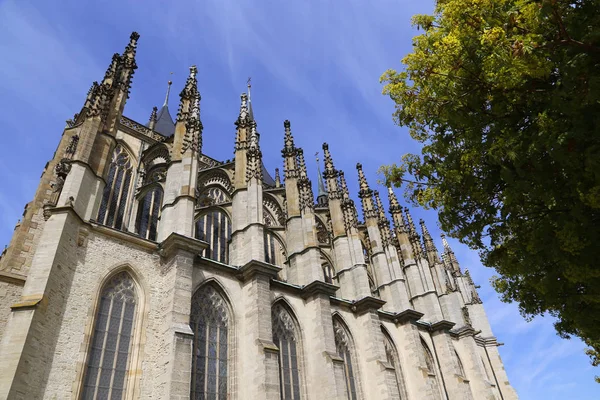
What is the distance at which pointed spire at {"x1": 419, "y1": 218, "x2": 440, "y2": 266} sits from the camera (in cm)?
2644

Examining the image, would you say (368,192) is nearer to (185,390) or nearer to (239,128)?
(239,128)

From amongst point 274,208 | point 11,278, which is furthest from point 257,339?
point 274,208

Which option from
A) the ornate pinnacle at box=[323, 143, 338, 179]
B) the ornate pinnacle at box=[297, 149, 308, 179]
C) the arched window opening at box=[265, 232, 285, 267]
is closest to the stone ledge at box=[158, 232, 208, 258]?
the arched window opening at box=[265, 232, 285, 267]

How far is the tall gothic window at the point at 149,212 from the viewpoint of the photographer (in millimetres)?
20078

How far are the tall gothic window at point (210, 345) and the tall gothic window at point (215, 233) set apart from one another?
5226mm

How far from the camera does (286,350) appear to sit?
1497 centimetres

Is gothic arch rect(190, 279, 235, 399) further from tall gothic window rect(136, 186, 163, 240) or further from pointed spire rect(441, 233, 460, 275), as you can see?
pointed spire rect(441, 233, 460, 275)

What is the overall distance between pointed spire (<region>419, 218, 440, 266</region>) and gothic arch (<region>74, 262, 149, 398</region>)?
1891 centimetres

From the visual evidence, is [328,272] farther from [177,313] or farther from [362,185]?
[177,313]

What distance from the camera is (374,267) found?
73.0 ft

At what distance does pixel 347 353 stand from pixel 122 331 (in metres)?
9.06

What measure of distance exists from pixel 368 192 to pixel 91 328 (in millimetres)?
16787

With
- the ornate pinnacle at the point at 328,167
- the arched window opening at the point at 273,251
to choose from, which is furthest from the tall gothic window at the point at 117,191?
the ornate pinnacle at the point at 328,167

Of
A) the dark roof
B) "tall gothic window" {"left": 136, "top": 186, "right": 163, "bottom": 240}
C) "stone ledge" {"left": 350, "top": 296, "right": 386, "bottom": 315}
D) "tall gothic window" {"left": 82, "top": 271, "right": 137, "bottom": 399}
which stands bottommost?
"tall gothic window" {"left": 82, "top": 271, "right": 137, "bottom": 399}
